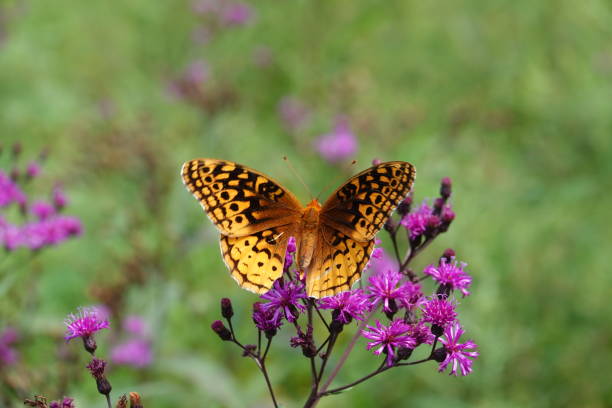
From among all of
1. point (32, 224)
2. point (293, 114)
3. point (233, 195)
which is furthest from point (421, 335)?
point (293, 114)

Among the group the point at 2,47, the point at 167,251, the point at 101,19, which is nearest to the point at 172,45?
the point at 101,19

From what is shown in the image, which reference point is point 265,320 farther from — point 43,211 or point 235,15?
point 235,15

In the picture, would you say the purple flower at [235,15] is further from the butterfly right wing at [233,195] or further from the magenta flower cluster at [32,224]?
the butterfly right wing at [233,195]

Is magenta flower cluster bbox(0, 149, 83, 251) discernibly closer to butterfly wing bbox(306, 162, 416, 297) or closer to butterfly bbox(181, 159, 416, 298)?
butterfly bbox(181, 159, 416, 298)

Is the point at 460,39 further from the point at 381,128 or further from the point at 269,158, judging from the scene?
the point at 269,158

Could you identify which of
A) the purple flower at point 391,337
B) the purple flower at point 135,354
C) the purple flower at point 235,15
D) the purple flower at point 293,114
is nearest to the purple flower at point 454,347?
the purple flower at point 391,337

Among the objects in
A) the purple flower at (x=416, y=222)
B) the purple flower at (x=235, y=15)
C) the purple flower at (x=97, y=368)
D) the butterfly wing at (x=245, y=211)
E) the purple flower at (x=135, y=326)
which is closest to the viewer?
the purple flower at (x=97, y=368)
